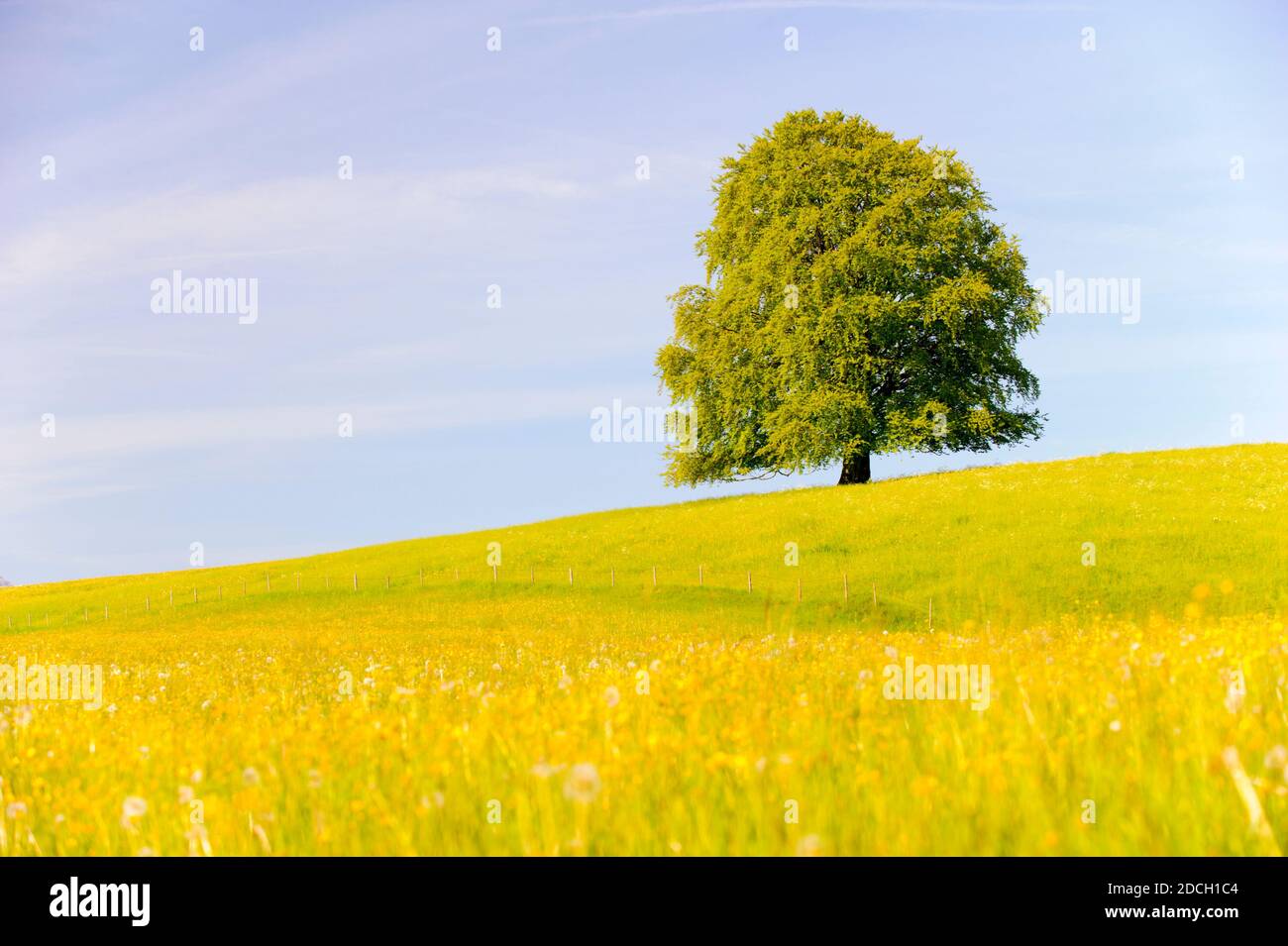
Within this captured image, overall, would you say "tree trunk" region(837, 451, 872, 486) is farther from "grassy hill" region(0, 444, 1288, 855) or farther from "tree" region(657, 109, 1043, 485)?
"grassy hill" region(0, 444, 1288, 855)

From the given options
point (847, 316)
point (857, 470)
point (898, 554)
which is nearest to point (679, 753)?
point (898, 554)

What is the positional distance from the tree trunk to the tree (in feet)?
0.25

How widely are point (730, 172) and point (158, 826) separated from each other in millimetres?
51808

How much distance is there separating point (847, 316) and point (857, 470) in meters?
8.62

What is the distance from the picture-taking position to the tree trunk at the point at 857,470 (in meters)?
49.2

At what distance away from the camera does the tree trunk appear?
1935 inches

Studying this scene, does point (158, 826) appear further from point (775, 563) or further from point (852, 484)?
point (852, 484)

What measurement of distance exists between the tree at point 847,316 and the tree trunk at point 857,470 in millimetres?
75

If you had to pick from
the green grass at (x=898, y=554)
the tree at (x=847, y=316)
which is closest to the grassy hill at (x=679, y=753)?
the green grass at (x=898, y=554)

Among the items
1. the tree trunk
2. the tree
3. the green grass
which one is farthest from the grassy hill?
the tree trunk

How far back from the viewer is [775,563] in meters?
36.6

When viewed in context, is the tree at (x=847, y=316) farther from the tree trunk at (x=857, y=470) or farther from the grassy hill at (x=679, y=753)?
the grassy hill at (x=679, y=753)

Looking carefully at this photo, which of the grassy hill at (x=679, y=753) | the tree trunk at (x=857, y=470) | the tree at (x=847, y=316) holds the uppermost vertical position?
the tree at (x=847, y=316)
